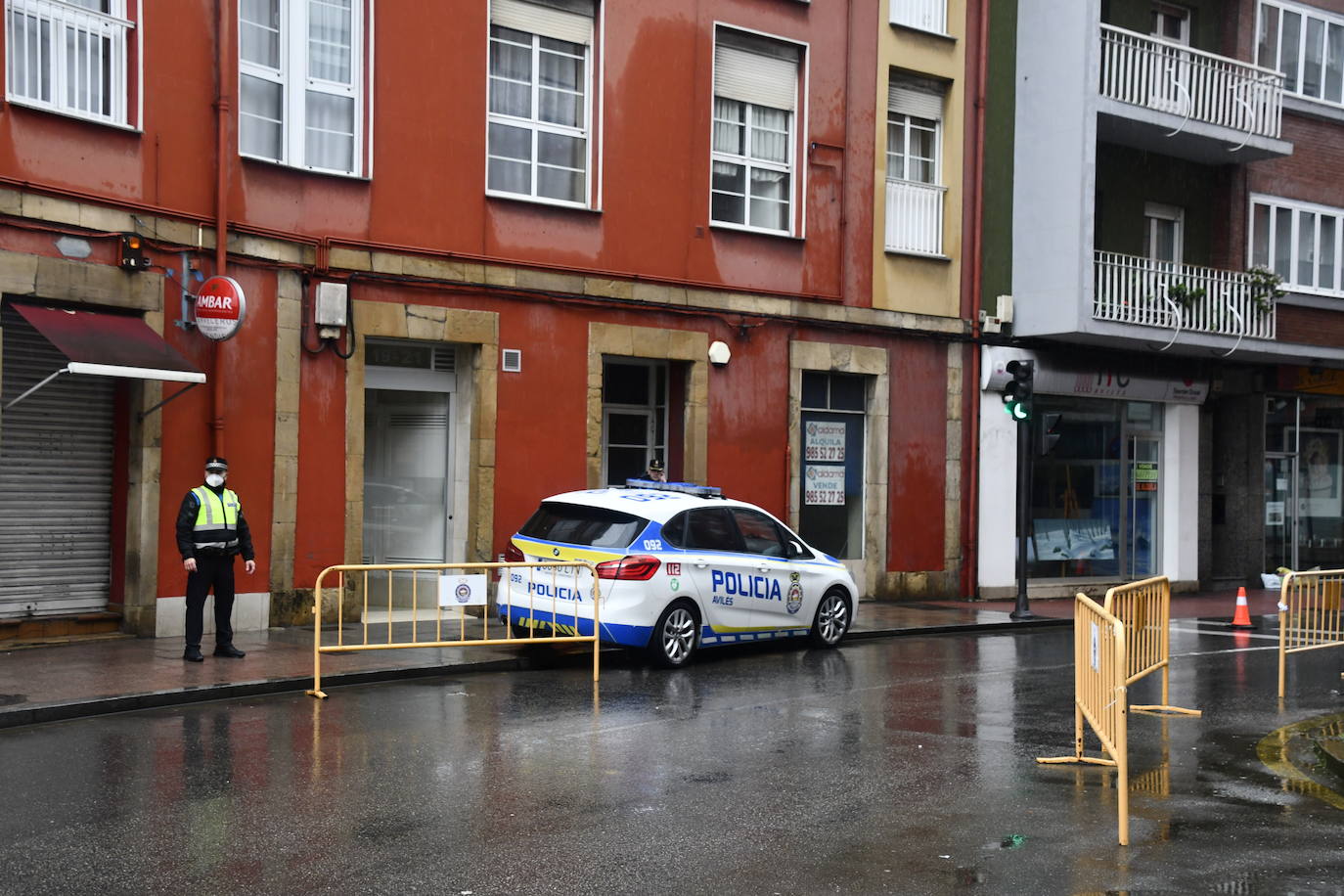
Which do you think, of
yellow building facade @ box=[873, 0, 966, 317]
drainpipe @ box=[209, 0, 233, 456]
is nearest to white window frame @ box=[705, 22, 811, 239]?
yellow building facade @ box=[873, 0, 966, 317]

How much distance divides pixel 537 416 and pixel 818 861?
11023 mm

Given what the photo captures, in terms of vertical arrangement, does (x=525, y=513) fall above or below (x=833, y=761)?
above

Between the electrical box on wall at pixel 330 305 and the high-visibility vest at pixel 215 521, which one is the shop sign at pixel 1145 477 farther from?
the high-visibility vest at pixel 215 521

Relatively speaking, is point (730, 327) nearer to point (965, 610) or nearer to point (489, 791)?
point (965, 610)

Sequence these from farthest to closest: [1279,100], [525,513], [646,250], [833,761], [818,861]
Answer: [1279,100], [646,250], [525,513], [833,761], [818,861]

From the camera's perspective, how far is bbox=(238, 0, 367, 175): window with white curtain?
1501cm

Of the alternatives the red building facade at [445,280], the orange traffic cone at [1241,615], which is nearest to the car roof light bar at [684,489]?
the red building facade at [445,280]

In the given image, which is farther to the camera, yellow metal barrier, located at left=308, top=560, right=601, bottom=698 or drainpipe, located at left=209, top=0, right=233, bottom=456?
drainpipe, located at left=209, top=0, right=233, bottom=456

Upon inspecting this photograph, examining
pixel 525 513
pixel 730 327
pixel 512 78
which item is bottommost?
pixel 525 513

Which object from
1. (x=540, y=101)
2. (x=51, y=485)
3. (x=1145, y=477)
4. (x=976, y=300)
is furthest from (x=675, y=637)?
(x=1145, y=477)

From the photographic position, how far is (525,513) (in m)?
17.0

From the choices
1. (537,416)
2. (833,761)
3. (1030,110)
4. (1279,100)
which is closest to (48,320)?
(537,416)

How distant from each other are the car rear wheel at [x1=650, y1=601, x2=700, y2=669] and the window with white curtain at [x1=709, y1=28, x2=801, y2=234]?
7119 mm

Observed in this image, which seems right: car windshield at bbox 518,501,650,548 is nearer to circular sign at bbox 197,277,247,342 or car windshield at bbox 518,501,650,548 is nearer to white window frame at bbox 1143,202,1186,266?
circular sign at bbox 197,277,247,342
